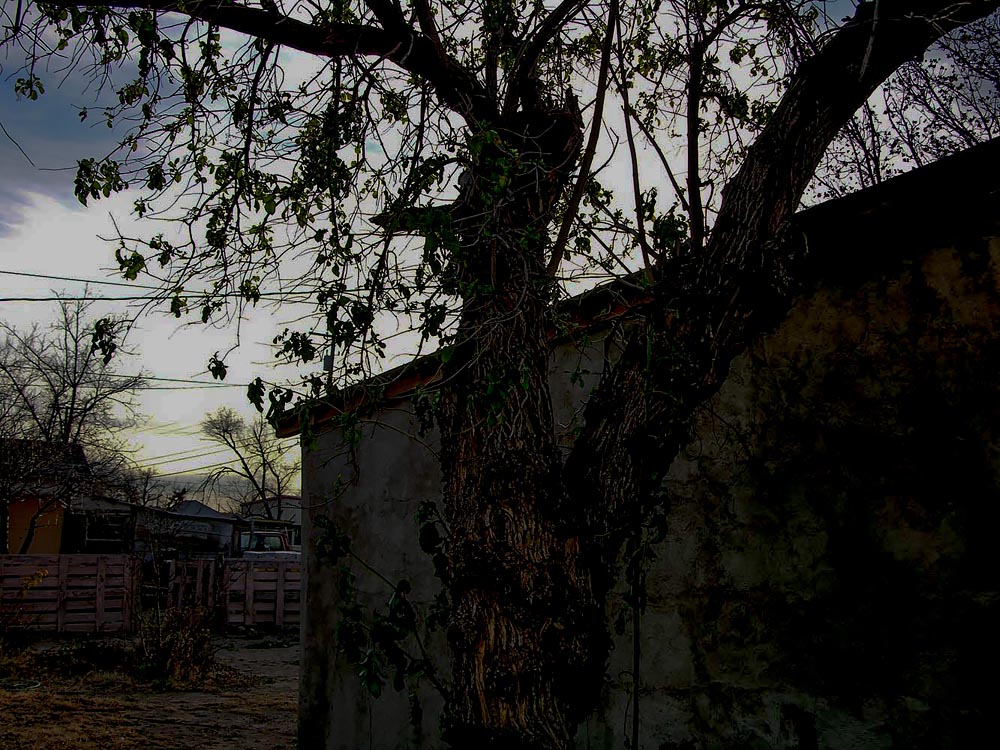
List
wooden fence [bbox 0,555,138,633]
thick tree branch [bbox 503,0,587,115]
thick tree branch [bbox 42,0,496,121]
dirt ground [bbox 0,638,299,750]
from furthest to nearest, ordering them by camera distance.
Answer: wooden fence [bbox 0,555,138,633], dirt ground [bbox 0,638,299,750], thick tree branch [bbox 503,0,587,115], thick tree branch [bbox 42,0,496,121]

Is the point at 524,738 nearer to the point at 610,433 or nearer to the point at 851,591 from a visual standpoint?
the point at 610,433

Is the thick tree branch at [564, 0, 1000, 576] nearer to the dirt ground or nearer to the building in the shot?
the building

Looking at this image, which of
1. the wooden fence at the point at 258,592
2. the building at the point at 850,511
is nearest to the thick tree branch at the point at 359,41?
the building at the point at 850,511

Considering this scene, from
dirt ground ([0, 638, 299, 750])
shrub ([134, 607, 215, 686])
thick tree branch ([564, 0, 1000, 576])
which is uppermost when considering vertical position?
thick tree branch ([564, 0, 1000, 576])

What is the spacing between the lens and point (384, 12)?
374 cm

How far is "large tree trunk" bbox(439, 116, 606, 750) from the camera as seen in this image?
2.85m

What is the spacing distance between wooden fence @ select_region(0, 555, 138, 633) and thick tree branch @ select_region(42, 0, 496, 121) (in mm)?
14960

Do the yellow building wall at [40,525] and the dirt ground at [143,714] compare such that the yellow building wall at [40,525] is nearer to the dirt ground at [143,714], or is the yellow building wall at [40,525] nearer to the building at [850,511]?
the dirt ground at [143,714]

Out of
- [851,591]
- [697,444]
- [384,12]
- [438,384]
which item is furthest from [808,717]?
[384,12]

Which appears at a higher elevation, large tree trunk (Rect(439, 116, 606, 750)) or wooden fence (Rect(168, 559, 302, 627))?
large tree trunk (Rect(439, 116, 606, 750))

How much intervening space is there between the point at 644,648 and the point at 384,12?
389cm

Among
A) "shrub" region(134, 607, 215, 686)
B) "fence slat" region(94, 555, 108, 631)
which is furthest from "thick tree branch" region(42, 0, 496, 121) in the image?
"fence slat" region(94, 555, 108, 631)

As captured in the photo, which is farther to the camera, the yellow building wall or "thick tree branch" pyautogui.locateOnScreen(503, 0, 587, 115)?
the yellow building wall

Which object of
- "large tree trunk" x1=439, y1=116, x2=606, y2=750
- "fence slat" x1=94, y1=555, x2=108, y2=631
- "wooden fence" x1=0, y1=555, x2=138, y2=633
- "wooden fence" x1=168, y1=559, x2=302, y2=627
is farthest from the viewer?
"wooden fence" x1=168, y1=559, x2=302, y2=627
